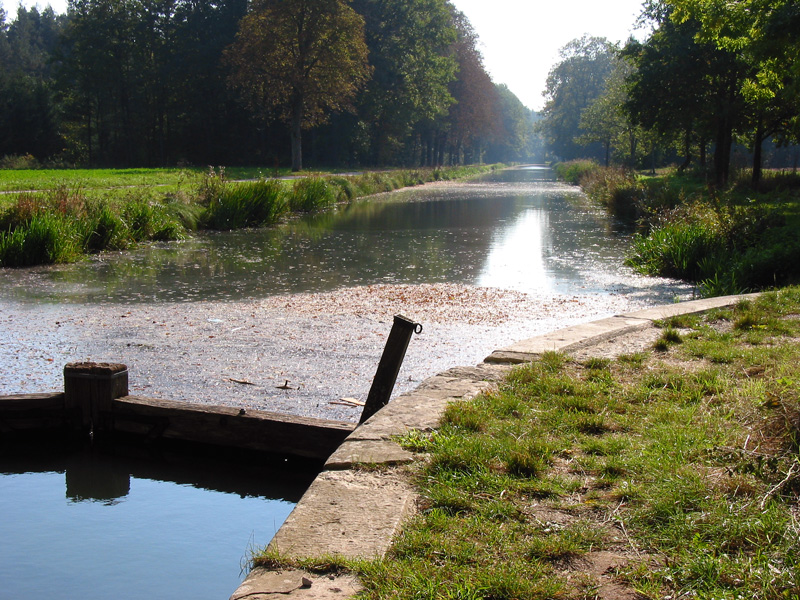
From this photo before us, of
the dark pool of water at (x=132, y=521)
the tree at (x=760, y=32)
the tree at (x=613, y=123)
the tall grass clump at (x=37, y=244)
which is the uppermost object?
the tree at (x=613, y=123)

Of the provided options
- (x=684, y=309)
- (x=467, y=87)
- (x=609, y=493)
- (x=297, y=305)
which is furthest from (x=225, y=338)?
(x=467, y=87)

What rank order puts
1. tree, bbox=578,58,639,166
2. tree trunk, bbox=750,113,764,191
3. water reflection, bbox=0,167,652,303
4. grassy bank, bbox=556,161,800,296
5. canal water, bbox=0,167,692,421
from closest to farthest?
1. canal water, bbox=0,167,692,421
2. grassy bank, bbox=556,161,800,296
3. water reflection, bbox=0,167,652,303
4. tree trunk, bbox=750,113,764,191
5. tree, bbox=578,58,639,166

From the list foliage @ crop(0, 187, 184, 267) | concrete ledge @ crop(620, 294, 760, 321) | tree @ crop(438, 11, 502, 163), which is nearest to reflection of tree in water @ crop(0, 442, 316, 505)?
concrete ledge @ crop(620, 294, 760, 321)

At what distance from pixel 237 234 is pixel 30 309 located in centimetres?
1121

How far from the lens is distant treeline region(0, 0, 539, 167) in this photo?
52.1 metres

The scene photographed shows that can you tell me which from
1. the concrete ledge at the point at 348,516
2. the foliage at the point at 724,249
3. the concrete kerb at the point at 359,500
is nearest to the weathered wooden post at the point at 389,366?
the concrete kerb at the point at 359,500

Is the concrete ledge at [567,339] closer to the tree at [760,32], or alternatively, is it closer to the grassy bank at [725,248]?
the grassy bank at [725,248]

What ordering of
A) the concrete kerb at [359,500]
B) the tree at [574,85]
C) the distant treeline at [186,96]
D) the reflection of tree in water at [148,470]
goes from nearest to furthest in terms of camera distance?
the concrete kerb at [359,500] → the reflection of tree in water at [148,470] → the distant treeline at [186,96] → the tree at [574,85]

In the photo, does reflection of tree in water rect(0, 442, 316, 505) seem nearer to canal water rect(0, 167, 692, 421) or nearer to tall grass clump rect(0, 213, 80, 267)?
canal water rect(0, 167, 692, 421)

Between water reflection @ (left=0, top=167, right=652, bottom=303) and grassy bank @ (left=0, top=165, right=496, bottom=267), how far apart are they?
66 centimetres

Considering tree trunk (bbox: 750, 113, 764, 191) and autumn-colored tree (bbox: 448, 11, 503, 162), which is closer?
tree trunk (bbox: 750, 113, 764, 191)

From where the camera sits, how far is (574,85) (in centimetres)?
10381

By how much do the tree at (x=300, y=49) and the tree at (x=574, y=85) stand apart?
2431 inches

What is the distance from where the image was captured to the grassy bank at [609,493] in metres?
2.55
